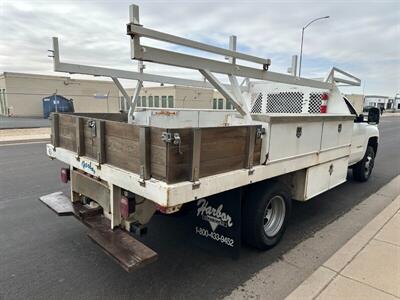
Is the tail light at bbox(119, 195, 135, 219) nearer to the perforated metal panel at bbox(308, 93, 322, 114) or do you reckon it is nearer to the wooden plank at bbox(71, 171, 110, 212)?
the wooden plank at bbox(71, 171, 110, 212)

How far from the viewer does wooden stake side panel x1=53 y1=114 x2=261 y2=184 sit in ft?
7.43

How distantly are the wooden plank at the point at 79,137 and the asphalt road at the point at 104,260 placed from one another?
3.85ft

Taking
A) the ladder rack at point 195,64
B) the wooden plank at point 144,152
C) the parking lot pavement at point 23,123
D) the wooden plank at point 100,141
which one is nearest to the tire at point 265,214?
the ladder rack at point 195,64

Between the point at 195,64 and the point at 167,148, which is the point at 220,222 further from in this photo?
the point at 195,64

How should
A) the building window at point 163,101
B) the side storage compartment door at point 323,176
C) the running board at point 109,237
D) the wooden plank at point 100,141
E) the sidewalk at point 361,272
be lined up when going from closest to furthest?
the running board at point 109,237, the sidewalk at point 361,272, the wooden plank at point 100,141, the side storage compartment door at point 323,176, the building window at point 163,101

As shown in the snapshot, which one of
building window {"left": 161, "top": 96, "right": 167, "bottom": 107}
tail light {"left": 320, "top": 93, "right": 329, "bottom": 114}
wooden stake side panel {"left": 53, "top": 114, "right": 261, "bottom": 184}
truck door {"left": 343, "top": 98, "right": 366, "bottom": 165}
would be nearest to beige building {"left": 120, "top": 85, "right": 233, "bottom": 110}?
building window {"left": 161, "top": 96, "right": 167, "bottom": 107}

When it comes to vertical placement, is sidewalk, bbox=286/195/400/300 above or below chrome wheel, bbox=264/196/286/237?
below

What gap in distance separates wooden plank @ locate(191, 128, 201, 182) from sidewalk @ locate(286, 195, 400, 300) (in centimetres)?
137

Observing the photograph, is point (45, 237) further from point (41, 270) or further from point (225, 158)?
point (225, 158)

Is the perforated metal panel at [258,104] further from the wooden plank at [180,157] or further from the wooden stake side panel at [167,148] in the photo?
the wooden plank at [180,157]

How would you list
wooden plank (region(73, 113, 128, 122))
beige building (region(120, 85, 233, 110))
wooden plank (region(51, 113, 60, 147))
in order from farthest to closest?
beige building (region(120, 85, 233, 110))
wooden plank (region(73, 113, 128, 122))
wooden plank (region(51, 113, 60, 147))

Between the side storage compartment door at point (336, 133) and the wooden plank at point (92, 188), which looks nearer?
the wooden plank at point (92, 188)

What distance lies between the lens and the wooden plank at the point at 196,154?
2306mm

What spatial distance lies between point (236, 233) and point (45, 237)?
93.4 inches
